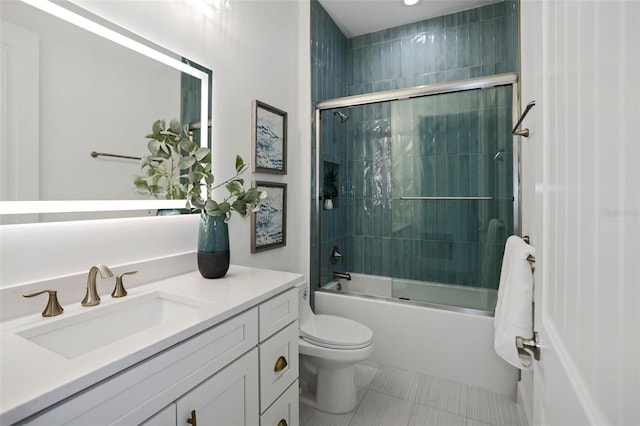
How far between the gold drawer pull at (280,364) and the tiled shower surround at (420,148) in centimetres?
119

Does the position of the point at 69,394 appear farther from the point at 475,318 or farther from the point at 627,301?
the point at 475,318

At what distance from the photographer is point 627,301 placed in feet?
1.05

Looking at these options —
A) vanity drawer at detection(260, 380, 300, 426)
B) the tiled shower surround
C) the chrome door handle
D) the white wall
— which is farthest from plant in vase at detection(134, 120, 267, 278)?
the tiled shower surround

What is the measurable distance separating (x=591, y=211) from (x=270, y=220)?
5.65 feet

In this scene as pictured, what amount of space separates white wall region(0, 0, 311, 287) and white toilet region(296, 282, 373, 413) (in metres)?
0.51

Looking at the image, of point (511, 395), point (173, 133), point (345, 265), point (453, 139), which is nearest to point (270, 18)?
point (173, 133)

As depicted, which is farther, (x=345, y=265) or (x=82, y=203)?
(x=345, y=265)

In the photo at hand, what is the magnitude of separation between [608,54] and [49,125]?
1.33 meters

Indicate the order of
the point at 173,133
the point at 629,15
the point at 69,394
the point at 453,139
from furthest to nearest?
the point at 453,139 → the point at 173,133 → the point at 69,394 → the point at 629,15

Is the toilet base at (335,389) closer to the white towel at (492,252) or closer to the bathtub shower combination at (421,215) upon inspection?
the bathtub shower combination at (421,215)

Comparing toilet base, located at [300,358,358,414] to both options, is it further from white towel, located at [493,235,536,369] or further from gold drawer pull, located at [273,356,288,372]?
white towel, located at [493,235,536,369]

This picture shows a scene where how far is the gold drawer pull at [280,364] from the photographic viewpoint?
1.16 metres

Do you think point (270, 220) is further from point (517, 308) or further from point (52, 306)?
point (517, 308)

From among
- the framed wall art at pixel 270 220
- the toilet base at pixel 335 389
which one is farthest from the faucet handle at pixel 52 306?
the toilet base at pixel 335 389
